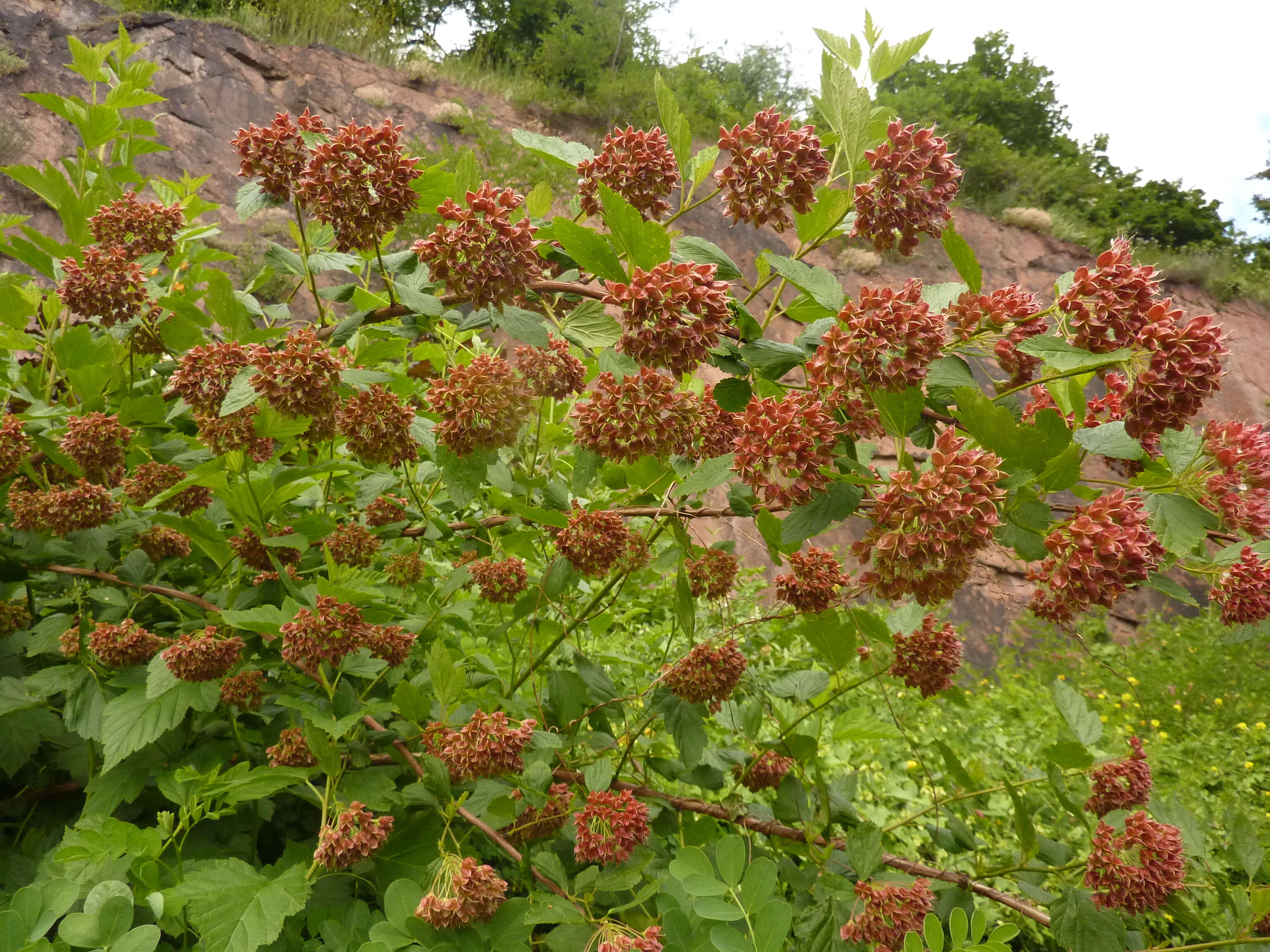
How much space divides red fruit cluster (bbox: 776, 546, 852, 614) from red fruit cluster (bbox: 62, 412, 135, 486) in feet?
3.68

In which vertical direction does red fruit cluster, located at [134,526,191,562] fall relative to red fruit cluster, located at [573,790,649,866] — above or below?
below

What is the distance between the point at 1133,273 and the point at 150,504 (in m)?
1.38

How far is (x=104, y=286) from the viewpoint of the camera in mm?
1109

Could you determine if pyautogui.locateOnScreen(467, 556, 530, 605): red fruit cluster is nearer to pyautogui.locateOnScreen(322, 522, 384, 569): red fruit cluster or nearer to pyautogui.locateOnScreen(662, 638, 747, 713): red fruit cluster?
pyautogui.locateOnScreen(322, 522, 384, 569): red fruit cluster

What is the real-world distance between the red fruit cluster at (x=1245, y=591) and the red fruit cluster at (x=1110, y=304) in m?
0.42

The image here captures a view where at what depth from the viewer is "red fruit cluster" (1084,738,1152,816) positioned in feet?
4.01

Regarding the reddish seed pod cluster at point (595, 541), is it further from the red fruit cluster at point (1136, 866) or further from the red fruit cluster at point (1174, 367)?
the red fruit cluster at point (1136, 866)

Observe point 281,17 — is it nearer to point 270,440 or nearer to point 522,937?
point 270,440

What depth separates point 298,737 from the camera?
3.45 feet

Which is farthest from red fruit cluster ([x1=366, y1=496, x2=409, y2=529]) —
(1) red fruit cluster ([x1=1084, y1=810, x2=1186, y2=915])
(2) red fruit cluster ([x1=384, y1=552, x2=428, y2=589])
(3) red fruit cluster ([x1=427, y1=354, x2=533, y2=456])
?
(1) red fruit cluster ([x1=1084, y1=810, x2=1186, y2=915])

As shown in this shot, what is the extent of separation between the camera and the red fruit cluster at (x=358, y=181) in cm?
85

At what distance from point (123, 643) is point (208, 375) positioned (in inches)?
18.5

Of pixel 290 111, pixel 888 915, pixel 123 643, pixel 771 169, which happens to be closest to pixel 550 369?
pixel 771 169

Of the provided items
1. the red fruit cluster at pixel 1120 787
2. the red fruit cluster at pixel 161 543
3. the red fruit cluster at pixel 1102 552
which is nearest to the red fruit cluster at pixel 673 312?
the red fruit cluster at pixel 1102 552
